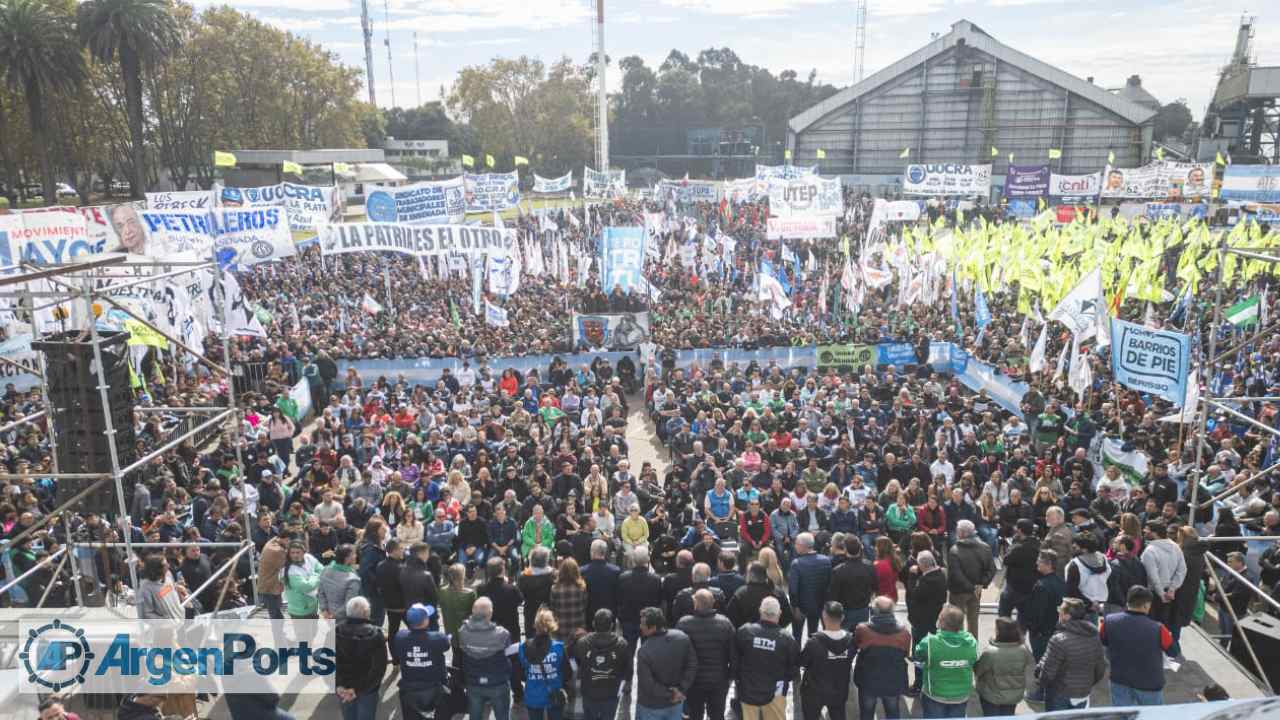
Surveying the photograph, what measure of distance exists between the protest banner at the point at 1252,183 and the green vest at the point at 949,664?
47077mm

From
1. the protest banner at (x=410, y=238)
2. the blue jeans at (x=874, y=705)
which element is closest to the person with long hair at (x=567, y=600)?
the blue jeans at (x=874, y=705)

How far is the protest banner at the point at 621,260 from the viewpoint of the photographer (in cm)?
1958

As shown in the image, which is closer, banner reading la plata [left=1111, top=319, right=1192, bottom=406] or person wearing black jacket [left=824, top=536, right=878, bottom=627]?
person wearing black jacket [left=824, top=536, right=878, bottom=627]

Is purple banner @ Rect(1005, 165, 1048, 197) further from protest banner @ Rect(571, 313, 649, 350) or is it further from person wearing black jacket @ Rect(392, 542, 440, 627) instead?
person wearing black jacket @ Rect(392, 542, 440, 627)

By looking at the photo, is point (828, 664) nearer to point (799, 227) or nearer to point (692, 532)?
point (692, 532)

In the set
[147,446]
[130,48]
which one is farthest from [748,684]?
[130,48]

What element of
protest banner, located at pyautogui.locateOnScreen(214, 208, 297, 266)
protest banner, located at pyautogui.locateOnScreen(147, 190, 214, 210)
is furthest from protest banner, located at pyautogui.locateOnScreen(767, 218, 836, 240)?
protest banner, located at pyautogui.locateOnScreen(147, 190, 214, 210)

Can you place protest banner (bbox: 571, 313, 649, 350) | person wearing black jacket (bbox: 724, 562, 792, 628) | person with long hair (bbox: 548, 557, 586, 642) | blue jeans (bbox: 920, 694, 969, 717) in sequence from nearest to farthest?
blue jeans (bbox: 920, 694, 969, 717) < person wearing black jacket (bbox: 724, 562, 792, 628) < person with long hair (bbox: 548, 557, 586, 642) < protest banner (bbox: 571, 313, 649, 350)

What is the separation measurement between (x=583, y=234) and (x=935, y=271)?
1651 centimetres

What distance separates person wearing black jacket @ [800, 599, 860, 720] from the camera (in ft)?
19.7

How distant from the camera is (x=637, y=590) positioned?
22.7 ft

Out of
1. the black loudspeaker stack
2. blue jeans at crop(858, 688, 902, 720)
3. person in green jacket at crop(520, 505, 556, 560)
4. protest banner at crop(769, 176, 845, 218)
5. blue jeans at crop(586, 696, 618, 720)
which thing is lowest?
blue jeans at crop(858, 688, 902, 720)

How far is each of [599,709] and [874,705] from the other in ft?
6.90

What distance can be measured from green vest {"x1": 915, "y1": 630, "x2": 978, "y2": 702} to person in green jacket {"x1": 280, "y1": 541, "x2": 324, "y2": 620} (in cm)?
506
